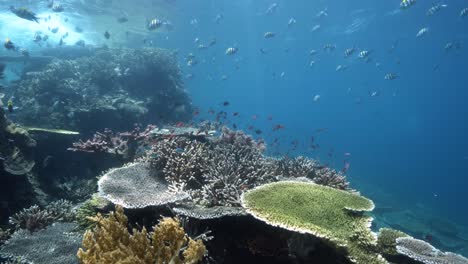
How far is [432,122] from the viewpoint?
635ft

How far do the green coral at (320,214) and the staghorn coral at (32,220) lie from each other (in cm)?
418

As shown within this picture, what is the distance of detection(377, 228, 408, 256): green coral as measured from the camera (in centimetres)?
552

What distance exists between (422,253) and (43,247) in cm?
600

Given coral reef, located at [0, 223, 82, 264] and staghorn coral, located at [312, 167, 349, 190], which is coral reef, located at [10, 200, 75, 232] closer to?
coral reef, located at [0, 223, 82, 264]

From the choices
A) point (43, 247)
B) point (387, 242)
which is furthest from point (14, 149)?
point (387, 242)

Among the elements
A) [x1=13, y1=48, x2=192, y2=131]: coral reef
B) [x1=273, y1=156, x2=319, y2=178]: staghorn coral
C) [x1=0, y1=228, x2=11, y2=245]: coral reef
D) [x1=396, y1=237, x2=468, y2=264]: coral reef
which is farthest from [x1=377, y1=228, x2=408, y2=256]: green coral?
[x1=13, y1=48, x2=192, y2=131]: coral reef

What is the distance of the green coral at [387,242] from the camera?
18.1 feet

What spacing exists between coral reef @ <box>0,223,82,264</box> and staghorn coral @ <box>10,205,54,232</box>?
375 millimetres

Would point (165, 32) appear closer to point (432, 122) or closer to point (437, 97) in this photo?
point (437, 97)

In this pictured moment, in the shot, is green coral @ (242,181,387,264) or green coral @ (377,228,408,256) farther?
green coral @ (377,228,408,256)

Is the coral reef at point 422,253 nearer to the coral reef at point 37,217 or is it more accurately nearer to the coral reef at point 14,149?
the coral reef at point 37,217

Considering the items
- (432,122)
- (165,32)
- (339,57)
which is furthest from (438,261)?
(432,122)

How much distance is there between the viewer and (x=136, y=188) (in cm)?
571

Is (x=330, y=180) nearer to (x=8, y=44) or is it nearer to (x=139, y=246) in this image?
(x=139, y=246)
